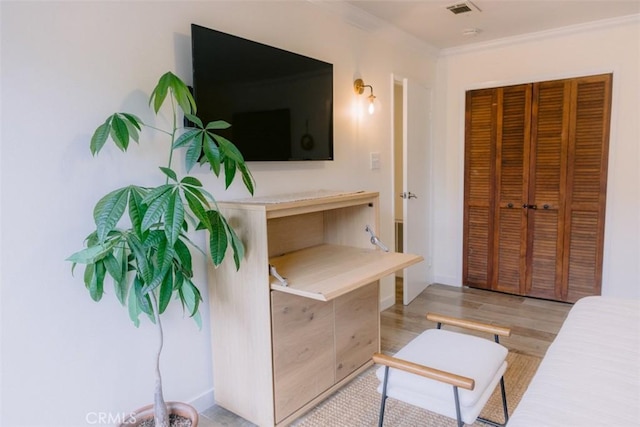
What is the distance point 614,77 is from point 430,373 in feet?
10.7

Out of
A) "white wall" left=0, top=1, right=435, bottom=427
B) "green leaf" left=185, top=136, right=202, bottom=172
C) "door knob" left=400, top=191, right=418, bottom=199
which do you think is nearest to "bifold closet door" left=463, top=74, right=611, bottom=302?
"door knob" left=400, top=191, right=418, bottom=199

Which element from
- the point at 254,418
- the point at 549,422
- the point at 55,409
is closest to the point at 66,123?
the point at 55,409

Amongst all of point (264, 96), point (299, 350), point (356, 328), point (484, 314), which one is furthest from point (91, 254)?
point (484, 314)

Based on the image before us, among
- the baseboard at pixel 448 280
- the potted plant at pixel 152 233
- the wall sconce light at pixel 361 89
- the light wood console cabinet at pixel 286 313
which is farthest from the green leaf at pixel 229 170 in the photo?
the baseboard at pixel 448 280

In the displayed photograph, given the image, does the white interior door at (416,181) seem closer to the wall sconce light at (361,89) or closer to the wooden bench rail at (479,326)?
the wall sconce light at (361,89)

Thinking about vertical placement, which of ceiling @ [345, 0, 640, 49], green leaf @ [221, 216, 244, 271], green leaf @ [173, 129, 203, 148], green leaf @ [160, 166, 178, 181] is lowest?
green leaf @ [221, 216, 244, 271]

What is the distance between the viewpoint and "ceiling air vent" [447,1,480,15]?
2.96 metres

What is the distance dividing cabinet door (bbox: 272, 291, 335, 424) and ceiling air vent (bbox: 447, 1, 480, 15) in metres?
2.28

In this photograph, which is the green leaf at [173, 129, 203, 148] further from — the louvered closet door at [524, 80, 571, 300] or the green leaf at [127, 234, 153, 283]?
the louvered closet door at [524, 80, 571, 300]

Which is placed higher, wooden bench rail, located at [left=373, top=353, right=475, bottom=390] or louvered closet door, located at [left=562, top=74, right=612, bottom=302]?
louvered closet door, located at [left=562, top=74, right=612, bottom=302]

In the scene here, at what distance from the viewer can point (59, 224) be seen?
162 centimetres

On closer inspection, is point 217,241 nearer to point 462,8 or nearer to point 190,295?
point 190,295

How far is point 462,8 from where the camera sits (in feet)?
9.96

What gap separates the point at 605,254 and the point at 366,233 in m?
2.37
